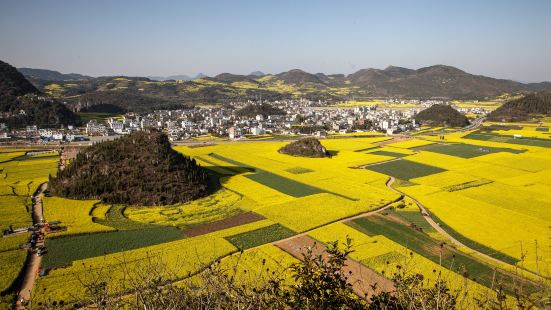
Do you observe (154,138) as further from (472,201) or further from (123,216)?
(472,201)

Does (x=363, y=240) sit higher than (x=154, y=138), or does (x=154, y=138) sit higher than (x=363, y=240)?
(x=154, y=138)

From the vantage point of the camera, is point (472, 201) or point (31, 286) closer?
point (31, 286)

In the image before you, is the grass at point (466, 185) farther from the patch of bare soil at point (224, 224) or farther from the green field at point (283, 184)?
the patch of bare soil at point (224, 224)

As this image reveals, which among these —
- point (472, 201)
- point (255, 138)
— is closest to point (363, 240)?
point (472, 201)

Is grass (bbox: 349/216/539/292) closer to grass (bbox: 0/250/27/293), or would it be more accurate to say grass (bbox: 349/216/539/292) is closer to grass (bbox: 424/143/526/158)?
grass (bbox: 0/250/27/293)

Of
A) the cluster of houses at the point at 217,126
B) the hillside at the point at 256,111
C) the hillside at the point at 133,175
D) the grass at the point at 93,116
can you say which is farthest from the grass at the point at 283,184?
the hillside at the point at 256,111

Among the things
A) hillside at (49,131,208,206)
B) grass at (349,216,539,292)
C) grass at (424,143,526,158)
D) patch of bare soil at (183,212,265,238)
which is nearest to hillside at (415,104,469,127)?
grass at (424,143,526,158)

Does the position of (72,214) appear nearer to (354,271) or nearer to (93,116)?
(354,271)

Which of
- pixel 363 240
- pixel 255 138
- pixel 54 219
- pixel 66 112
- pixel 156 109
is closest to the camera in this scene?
pixel 363 240
